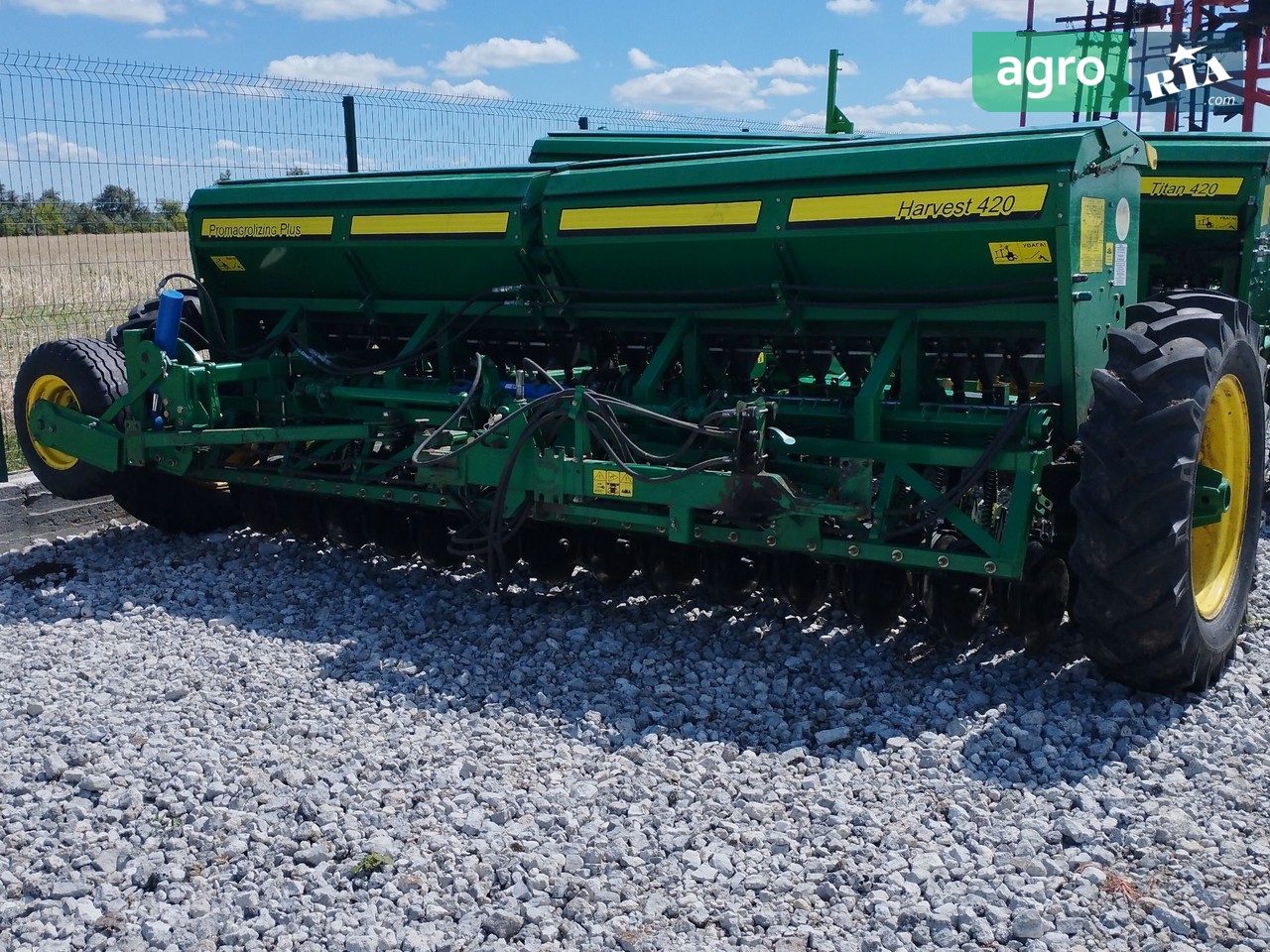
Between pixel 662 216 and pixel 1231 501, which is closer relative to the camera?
pixel 1231 501

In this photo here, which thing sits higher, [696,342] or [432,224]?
[432,224]

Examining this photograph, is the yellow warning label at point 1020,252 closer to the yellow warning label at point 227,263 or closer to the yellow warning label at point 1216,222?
the yellow warning label at point 1216,222

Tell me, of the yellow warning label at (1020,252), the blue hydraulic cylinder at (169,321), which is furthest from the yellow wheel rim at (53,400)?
the yellow warning label at (1020,252)

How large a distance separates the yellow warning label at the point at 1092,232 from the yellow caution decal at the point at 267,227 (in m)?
3.58

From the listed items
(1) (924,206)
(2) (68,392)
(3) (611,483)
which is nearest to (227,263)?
(2) (68,392)

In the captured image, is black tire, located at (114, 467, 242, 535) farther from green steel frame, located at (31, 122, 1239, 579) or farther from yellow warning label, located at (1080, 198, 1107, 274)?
yellow warning label, located at (1080, 198, 1107, 274)

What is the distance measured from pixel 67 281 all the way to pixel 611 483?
8.67 meters

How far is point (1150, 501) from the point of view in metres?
3.99

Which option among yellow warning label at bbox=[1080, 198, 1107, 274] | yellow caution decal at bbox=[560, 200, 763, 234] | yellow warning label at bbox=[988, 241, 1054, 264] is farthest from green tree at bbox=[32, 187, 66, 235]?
yellow warning label at bbox=[1080, 198, 1107, 274]

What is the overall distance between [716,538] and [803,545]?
35 cm

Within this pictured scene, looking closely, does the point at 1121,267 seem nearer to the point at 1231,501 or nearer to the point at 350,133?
the point at 1231,501

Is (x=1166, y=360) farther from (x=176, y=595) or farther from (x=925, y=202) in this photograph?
(x=176, y=595)

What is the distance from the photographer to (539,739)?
4102 millimetres

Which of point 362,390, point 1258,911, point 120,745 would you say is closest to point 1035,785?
point 1258,911
